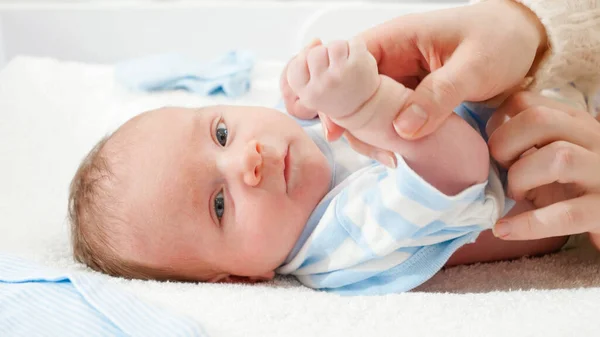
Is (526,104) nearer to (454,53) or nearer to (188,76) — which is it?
(454,53)

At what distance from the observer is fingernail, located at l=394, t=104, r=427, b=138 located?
696 mm

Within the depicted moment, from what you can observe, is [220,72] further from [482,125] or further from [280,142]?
[482,125]

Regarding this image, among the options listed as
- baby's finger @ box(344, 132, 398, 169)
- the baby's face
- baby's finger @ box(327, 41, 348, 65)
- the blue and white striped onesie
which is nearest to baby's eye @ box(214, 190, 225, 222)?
the baby's face

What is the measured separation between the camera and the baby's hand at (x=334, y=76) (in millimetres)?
656

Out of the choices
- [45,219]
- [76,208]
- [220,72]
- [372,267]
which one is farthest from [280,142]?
[220,72]

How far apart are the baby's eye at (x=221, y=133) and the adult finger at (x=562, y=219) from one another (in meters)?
0.42

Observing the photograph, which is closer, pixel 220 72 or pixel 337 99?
pixel 337 99

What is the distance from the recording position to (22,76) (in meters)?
1.65

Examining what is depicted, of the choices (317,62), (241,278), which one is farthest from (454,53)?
(241,278)

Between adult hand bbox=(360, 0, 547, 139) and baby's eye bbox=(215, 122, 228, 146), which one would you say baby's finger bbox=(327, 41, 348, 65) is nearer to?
adult hand bbox=(360, 0, 547, 139)

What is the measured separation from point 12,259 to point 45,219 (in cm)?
29

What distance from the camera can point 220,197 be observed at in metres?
0.96

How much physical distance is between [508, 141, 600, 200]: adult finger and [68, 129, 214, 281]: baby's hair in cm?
46

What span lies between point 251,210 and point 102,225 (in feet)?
0.69
